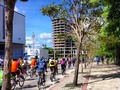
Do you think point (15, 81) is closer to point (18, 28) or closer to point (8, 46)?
point (8, 46)

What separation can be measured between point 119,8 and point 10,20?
381cm

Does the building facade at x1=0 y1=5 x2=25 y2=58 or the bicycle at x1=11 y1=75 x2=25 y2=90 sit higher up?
the building facade at x1=0 y1=5 x2=25 y2=58

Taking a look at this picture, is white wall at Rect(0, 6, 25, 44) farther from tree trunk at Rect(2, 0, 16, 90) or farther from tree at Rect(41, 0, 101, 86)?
tree trunk at Rect(2, 0, 16, 90)

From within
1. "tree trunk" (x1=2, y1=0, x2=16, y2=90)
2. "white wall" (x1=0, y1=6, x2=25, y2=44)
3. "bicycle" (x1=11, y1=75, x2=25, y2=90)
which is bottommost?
"bicycle" (x1=11, y1=75, x2=25, y2=90)

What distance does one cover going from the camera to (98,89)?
17.8 meters

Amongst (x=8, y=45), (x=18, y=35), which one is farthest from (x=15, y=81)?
(x=18, y=35)

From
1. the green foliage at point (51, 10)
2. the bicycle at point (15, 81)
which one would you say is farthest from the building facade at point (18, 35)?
the bicycle at point (15, 81)

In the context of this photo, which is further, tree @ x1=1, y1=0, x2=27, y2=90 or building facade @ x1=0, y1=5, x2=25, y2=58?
building facade @ x1=0, y1=5, x2=25, y2=58

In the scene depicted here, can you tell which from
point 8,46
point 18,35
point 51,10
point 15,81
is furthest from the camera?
point 18,35

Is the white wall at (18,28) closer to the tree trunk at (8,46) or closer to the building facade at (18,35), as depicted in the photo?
the building facade at (18,35)

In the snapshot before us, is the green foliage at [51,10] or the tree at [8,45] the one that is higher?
the green foliage at [51,10]

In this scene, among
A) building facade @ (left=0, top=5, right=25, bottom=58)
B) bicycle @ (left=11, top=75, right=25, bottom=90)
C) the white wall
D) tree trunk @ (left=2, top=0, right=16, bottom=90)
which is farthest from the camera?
the white wall

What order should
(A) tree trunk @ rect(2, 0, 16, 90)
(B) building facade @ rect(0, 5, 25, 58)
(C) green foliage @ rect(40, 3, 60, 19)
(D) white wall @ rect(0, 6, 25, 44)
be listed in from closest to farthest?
(A) tree trunk @ rect(2, 0, 16, 90) → (C) green foliage @ rect(40, 3, 60, 19) → (B) building facade @ rect(0, 5, 25, 58) → (D) white wall @ rect(0, 6, 25, 44)

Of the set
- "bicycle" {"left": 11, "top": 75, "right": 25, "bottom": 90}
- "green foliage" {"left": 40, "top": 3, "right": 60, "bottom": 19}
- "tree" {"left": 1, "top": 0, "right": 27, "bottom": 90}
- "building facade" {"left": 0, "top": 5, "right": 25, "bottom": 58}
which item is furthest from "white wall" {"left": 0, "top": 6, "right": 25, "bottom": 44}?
"tree" {"left": 1, "top": 0, "right": 27, "bottom": 90}
